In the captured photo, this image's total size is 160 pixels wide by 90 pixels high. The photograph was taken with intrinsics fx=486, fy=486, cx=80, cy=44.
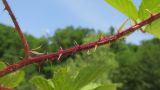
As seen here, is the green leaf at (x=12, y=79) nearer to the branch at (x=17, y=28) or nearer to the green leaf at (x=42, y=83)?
the green leaf at (x=42, y=83)

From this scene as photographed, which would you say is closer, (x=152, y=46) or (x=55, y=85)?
(x=55, y=85)

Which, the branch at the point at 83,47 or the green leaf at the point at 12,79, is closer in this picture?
the branch at the point at 83,47

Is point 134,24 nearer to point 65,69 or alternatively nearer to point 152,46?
point 65,69

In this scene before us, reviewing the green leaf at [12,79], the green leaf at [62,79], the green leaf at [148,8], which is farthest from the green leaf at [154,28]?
the green leaf at [12,79]

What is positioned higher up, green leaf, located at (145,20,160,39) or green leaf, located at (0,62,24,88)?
green leaf, located at (0,62,24,88)

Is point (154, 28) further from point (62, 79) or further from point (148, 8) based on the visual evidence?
point (62, 79)

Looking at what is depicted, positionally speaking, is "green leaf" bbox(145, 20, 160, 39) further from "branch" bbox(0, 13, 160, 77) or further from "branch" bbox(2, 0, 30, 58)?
"branch" bbox(2, 0, 30, 58)

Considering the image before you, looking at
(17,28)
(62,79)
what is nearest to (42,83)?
(62,79)

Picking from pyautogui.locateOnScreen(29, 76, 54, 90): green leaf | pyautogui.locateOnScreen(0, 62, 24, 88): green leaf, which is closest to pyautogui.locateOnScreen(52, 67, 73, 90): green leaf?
pyautogui.locateOnScreen(29, 76, 54, 90): green leaf

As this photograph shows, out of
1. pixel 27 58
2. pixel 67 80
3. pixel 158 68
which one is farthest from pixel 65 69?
pixel 158 68
